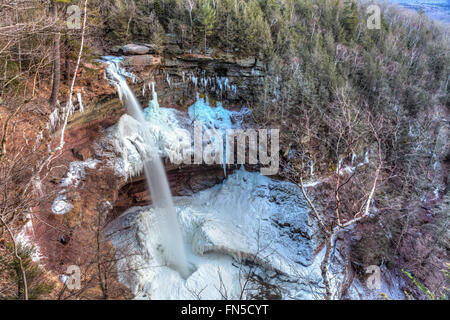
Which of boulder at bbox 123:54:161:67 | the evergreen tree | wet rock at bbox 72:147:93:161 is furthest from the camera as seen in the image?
the evergreen tree

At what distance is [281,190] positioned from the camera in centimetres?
1215

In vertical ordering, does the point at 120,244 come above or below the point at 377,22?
below

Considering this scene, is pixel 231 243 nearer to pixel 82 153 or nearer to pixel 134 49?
pixel 82 153

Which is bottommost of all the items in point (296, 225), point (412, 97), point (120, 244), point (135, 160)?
point (296, 225)

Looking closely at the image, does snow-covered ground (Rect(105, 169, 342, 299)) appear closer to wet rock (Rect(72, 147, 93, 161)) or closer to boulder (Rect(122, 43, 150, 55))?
wet rock (Rect(72, 147, 93, 161))

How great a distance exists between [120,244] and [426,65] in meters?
28.4

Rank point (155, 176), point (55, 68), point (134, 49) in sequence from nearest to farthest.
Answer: point (55, 68)
point (155, 176)
point (134, 49)

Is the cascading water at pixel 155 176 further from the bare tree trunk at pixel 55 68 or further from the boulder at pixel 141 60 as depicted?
the bare tree trunk at pixel 55 68

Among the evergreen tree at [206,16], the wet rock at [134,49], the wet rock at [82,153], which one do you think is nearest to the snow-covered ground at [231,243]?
the wet rock at [82,153]

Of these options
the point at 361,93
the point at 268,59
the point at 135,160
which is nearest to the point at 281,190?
the point at 135,160

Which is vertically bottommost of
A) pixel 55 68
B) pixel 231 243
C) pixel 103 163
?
pixel 231 243

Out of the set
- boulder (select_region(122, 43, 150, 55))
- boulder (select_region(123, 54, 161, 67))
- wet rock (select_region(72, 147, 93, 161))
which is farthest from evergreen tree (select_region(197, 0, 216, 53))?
wet rock (select_region(72, 147, 93, 161))

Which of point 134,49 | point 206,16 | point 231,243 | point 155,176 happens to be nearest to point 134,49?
point 134,49
